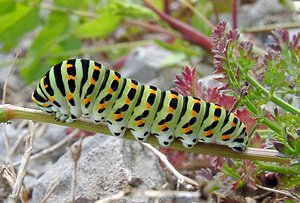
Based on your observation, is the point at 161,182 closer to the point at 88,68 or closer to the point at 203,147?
the point at 203,147

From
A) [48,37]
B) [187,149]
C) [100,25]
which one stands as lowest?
[187,149]

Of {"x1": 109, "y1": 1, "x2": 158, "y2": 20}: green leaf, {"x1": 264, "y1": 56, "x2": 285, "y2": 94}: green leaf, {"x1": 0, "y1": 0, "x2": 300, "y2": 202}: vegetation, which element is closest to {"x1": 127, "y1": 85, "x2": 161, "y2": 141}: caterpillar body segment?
{"x1": 0, "y1": 0, "x2": 300, "y2": 202}: vegetation

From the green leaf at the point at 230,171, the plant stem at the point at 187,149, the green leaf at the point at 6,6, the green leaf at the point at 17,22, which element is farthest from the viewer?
the green leaf at the point at 17,22

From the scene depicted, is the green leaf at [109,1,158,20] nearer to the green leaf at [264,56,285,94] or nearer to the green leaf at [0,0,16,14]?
the green leaf at [0,0,16,14]

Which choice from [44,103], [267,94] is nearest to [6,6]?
[44,103]

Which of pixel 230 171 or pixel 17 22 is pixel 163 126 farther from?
pixel 17 22

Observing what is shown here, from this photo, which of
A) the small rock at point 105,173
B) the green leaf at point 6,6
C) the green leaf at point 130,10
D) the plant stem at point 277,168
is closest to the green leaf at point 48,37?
the green leaf at point 6,6

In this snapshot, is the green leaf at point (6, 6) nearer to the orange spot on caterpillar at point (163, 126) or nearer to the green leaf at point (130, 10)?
the green leaf at point (130, 10)
